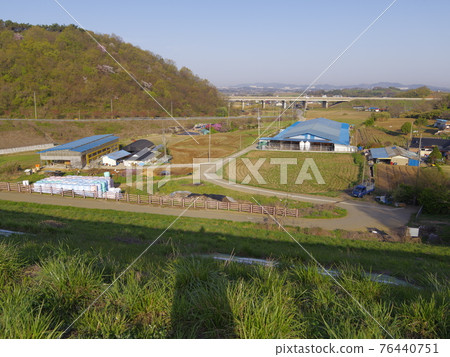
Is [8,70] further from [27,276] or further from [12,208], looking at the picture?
[27,276]

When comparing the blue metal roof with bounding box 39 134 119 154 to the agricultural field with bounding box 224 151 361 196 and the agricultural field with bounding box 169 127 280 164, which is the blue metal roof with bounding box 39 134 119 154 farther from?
the agricultural field with bounding box 224 151 361 196

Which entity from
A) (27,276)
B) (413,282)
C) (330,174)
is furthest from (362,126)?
(27,276)

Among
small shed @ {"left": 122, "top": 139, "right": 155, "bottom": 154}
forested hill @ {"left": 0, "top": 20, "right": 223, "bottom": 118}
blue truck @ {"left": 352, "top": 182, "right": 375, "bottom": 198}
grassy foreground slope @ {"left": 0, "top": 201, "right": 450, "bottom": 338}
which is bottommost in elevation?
blue truck @ {"left": 352, "top": 182, "right": 375, "bottom": 198}

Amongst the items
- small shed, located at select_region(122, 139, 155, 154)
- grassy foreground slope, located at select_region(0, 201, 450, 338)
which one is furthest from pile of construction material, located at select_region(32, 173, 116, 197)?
grassy foreground slope, located at select_region(0, 201, 450, 338)

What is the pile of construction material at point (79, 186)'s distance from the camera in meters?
16.2

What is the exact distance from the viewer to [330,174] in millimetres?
21141

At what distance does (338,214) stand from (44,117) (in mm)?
39486

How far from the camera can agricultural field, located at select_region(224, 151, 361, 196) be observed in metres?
18.1

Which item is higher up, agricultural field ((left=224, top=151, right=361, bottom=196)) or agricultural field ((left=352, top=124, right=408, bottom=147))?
agricultural field ((left=352, top=124, right=408, bottom=147))

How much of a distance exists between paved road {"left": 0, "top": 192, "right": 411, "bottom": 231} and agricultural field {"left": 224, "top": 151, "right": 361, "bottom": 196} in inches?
127

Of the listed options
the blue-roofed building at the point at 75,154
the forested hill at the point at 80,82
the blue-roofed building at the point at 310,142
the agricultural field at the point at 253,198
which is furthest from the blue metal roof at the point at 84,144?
the forested hill at the point at 80,82

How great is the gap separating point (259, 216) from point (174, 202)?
13.4 feet

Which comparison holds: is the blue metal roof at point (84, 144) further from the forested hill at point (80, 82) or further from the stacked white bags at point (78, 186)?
the forested hill at point (80, 82)

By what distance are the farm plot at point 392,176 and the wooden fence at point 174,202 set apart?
721cm
